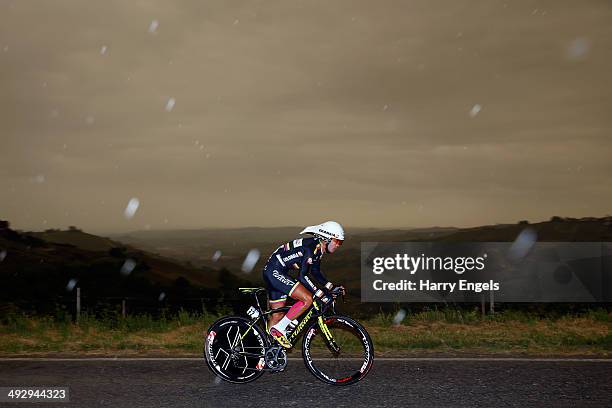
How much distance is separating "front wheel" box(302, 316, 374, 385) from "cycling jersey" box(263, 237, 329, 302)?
0.53 metres

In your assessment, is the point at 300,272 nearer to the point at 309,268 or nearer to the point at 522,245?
the point at 309,268

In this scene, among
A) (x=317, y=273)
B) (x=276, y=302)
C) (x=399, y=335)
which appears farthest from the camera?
(x=399, y=335)

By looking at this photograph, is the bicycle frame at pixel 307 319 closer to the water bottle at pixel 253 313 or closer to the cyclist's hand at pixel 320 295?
the water bottle at pixel 253 313

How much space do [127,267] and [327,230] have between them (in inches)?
2305

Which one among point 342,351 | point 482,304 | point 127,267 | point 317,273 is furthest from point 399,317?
point 127,267

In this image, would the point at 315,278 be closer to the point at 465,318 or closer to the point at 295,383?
the point at 295,383

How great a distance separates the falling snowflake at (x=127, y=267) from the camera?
60.0 metres

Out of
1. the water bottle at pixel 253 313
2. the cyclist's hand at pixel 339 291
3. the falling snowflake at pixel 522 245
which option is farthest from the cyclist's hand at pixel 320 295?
the falling snowflake at pixel 522 245

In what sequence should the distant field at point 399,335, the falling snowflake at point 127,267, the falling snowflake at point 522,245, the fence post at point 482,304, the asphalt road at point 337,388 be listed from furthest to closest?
the falling snowflake at point 127,267 < the falling snowflake at point 522,245 < the fence post at point 482,304 < the distant field at point 399,335 < the asphalt road at point 337,388

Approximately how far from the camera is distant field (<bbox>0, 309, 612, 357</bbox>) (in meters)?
9.45

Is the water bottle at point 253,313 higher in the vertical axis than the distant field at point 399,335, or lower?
higher

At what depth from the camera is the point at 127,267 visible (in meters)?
62.2

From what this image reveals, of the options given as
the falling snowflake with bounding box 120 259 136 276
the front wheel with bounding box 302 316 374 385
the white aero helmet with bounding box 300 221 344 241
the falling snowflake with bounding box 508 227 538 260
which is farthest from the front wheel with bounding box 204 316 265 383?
the falling snowflake with bounding box 120 259 136 276

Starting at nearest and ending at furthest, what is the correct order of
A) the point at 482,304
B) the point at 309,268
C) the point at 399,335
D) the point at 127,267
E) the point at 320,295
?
1. the point at 320,295
2. the point at 309,268
3. the point at 399,335
4. the point at 482,304
5. the point at 127,267
